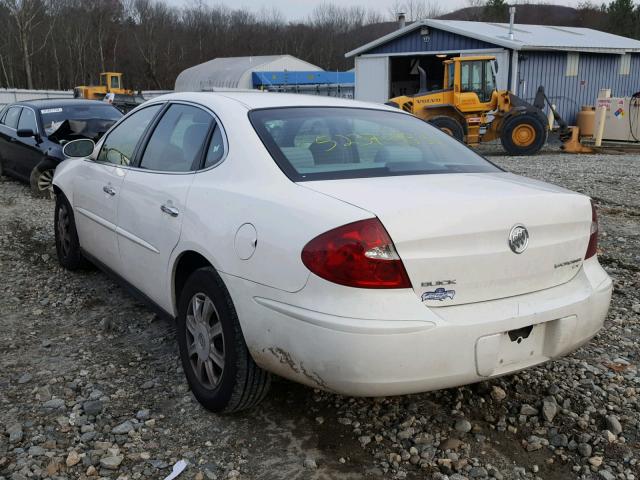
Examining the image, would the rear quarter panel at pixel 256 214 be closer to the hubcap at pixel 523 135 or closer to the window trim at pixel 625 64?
the hubcap at pixel 523 135

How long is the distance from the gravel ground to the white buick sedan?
0.87ft

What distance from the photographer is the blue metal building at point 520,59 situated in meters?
21.7

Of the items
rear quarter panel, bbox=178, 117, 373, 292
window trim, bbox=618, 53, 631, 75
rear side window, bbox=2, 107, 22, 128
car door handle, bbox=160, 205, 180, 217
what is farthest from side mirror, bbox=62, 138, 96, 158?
window trim, bbox=618, 53, 631, 75

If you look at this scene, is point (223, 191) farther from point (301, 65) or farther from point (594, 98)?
point (301, 65)

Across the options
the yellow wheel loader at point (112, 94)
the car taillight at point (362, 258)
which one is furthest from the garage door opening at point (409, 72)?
the car taillight at point (362, 258)

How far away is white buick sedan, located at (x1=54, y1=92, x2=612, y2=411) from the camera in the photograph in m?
2.30

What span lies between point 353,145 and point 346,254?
1.05 m

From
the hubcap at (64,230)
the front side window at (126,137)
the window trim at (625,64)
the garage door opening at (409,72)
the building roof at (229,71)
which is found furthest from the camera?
the building roof at (229,71)

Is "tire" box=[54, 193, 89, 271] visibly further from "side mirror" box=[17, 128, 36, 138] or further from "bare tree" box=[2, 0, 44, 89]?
"bare tree" box=[2, 0, 44, 89]

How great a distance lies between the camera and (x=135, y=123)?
415cm

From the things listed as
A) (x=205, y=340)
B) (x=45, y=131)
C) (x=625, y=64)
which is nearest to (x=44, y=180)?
(x=45, y=131)

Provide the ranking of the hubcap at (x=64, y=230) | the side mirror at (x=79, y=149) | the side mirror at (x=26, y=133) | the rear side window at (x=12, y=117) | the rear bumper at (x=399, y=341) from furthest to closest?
the rear side window at (x=12, y=117)
the side mirror at (x=26, y=133)
the hubcap at (x=64, y=230)
the side mirror at (x=79, y=149)
the rear bumper at (x=399, y=341)

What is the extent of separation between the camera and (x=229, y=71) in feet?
173

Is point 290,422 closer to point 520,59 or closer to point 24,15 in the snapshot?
point 520,59
